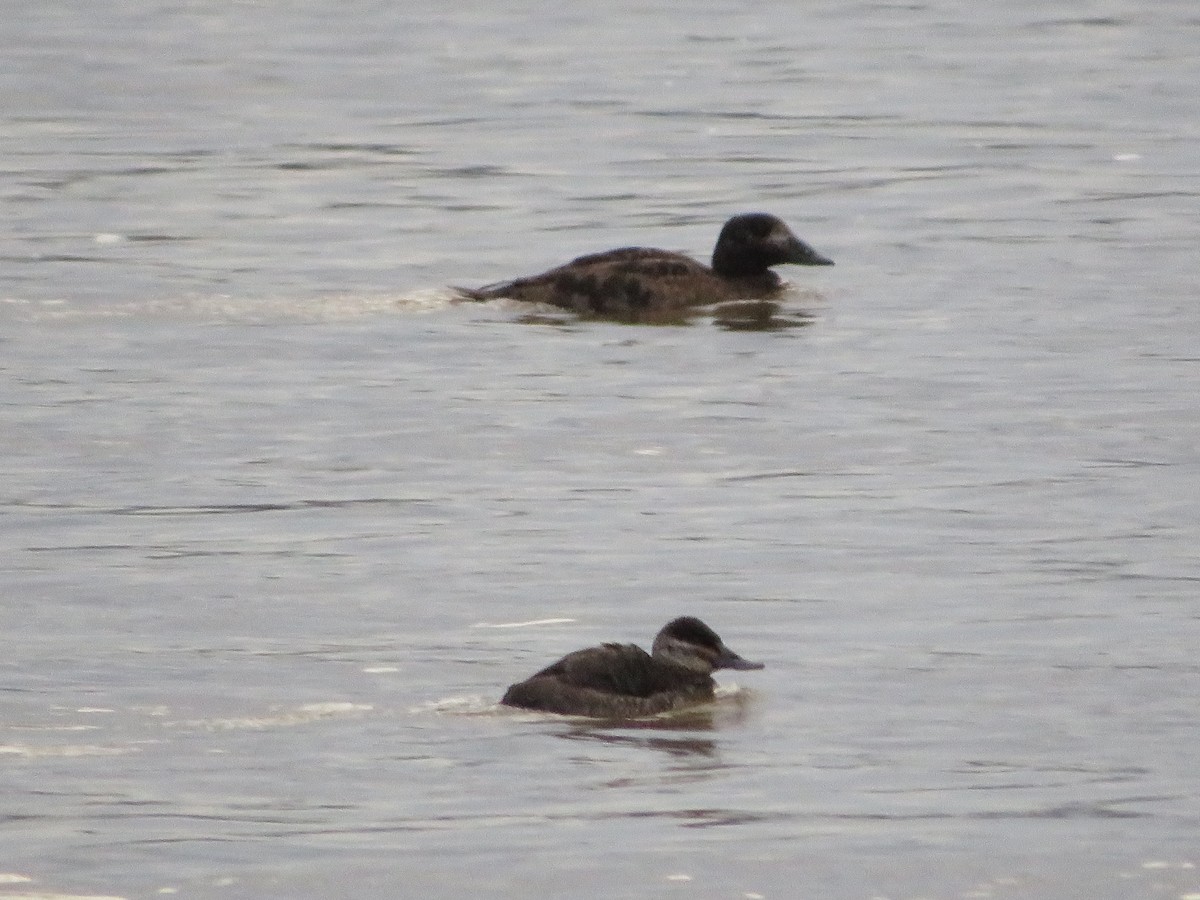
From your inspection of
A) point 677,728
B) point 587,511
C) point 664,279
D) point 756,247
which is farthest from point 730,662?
point 756,247

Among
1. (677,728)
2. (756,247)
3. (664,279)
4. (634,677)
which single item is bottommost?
(677,728)

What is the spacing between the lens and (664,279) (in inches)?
766

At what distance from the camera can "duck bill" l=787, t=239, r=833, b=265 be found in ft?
65.8

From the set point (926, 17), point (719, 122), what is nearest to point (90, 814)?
point (719, 122)

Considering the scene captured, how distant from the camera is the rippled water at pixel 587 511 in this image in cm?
923

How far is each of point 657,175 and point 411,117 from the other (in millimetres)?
4309

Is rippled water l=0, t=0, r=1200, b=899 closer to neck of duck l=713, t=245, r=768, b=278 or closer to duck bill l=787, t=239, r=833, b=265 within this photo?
duck bill l=787, t=239, r=833, b=265

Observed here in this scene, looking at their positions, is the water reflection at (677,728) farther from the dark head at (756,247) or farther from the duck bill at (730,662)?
the dark head at (756,247)

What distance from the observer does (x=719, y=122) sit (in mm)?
29500

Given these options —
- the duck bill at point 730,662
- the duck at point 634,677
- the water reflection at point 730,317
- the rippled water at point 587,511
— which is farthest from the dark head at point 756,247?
the duck bill at point 730,662

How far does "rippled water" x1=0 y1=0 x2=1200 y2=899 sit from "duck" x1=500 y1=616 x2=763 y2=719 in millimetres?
82

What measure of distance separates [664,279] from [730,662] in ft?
29.4

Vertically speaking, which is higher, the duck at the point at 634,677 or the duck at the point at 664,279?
the duck at the point at 664,279

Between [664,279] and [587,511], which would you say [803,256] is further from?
[587,511]
